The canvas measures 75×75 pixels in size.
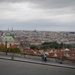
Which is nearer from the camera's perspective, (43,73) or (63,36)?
(43,73)

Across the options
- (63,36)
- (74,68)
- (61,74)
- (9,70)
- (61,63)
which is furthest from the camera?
(63,36)

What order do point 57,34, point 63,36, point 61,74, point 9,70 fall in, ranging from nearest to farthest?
point 61,74 → point 9,70 → point 63,36 → point 57,34

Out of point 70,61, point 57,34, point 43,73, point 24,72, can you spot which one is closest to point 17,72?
point 24,72

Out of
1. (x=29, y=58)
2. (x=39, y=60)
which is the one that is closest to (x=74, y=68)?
(x=39, y=60)

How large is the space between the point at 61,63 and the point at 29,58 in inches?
87.5

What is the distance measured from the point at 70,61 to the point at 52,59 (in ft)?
Answer: 3.40

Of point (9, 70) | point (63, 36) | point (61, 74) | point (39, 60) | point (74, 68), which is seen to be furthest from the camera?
point (63, 36)

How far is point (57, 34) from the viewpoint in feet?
128

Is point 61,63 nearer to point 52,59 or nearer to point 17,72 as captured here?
point 52,59

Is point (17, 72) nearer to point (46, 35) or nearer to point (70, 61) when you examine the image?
point (70, 61)

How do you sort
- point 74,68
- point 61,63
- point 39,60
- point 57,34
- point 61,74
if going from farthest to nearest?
point 57,34 → point 39,60 → point 61,63 → point 74,68 → point 61,74

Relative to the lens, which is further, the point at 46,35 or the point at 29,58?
the point at 46,35

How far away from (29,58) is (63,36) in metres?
24.2

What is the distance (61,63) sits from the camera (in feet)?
34.1
